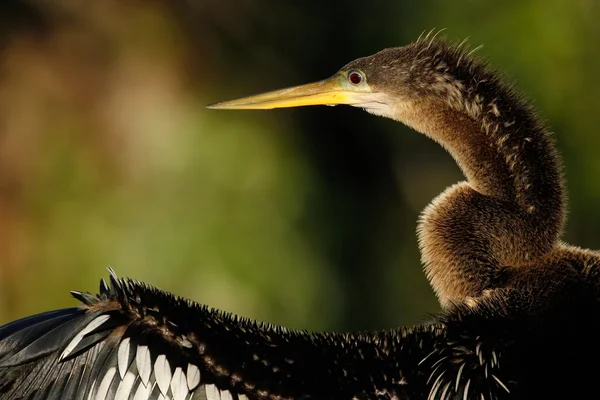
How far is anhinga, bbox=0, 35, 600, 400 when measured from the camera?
7.96ft

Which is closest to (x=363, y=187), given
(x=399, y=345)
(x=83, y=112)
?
(x=83, y=112)

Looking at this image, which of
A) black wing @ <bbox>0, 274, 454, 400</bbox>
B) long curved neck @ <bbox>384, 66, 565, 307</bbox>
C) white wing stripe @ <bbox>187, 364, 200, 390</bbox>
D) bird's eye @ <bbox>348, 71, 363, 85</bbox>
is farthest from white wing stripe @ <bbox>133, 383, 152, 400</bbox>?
bird's eye @ <bbox>348, 71, 363, 85</bbox>

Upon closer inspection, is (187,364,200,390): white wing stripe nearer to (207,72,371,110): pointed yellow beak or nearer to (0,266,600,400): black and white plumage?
(0,266,600,400): black and white plumage

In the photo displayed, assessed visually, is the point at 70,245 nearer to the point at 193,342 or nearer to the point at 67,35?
the point at 67,35

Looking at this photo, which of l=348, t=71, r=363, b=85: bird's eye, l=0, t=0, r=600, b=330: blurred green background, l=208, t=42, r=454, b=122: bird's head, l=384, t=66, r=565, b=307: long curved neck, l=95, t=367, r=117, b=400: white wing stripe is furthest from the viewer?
l=0, t=0, r=600, b=330: blurred green background

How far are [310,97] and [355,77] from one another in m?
0.19

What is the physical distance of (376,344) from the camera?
8.48ft

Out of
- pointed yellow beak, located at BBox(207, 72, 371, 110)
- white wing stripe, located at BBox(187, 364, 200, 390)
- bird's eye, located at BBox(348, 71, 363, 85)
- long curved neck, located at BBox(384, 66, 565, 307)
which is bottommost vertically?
white wing stripe, located at BBox(187, 364, 200, 390)

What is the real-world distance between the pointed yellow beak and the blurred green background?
2776 millimetres

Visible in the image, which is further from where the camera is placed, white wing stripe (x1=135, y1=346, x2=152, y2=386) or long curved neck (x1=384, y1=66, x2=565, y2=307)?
long curved neck (x1=384, y1=66, x2=565, y2=307)

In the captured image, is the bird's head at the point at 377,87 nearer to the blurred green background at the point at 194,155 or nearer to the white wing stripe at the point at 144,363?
the white wing stripe at the point at 144,363

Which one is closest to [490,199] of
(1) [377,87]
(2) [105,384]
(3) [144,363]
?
(1) [377,87]

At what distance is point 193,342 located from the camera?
2.47m

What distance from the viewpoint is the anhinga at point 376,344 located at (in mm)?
2426
